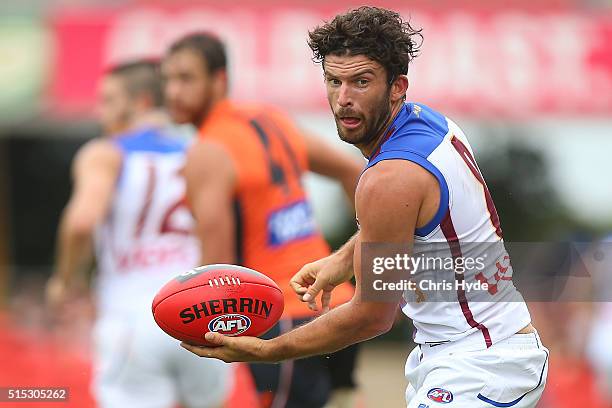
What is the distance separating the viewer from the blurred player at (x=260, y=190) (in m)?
5.89

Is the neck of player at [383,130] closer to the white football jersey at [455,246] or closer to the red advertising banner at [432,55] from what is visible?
the white football jersey at [455,246]

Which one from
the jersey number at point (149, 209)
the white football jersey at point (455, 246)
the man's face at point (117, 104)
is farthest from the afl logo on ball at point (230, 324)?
the man's face at point (117, 104)

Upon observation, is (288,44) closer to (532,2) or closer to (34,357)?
(532,2)

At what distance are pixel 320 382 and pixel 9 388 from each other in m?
1.57

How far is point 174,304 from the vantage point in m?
4.25

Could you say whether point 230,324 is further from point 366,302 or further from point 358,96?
point 358,96

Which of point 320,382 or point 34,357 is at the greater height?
point 320,382

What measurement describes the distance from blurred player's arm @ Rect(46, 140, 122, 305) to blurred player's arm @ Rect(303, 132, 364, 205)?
1.37 metres

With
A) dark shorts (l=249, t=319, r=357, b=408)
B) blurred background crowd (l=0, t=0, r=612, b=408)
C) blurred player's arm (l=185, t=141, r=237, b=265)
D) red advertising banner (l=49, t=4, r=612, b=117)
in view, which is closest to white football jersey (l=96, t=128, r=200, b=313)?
blurred player's arm (l=185, t=141, r=237, b=265)

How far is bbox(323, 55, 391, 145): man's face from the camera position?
4.10 metres

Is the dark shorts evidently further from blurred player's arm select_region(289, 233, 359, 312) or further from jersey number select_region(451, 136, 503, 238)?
jersey number select_region(451, 136, 503, 238)

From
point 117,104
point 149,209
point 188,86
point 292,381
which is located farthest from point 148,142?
point 292,381

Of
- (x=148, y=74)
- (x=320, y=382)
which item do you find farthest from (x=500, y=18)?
(x=320, y=382)

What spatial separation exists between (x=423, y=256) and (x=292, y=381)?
1967 mm
